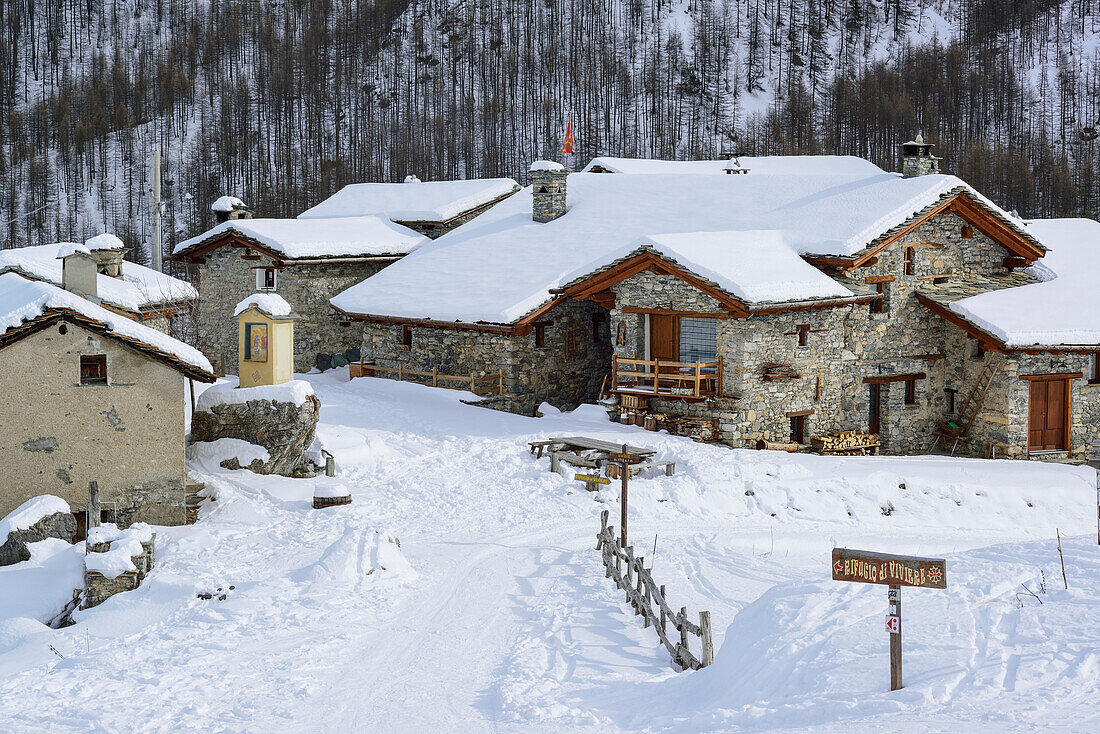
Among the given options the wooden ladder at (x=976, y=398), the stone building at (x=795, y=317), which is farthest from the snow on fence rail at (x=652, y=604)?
the wooden ladder at (x=976, y=398)

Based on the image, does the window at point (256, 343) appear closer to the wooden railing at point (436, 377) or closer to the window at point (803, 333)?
the wooden railing at point (436, 377)

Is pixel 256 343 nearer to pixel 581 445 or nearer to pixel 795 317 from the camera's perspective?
pixel 581 445

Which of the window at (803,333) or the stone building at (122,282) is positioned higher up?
the stone building at (122,282)

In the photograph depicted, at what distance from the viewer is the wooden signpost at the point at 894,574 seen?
29.1ft

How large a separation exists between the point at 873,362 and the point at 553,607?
14.8m

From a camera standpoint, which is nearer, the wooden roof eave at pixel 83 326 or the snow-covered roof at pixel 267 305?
the wooden roof eave at pixel 83 326

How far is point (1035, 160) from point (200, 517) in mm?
81877

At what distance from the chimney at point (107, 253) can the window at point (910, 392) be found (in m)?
21.0

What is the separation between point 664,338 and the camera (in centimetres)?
2575

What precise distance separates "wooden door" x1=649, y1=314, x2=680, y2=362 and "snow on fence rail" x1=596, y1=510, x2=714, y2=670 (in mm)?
9186

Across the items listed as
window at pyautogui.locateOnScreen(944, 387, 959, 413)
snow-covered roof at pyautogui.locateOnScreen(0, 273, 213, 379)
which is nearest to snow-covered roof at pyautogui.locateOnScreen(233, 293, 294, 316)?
snow-covered roof at pyautogui.locateOnScreen(0, 273, 213, 379)

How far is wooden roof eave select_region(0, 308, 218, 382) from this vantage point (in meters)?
17.0

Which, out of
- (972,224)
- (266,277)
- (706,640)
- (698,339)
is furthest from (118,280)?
(972,224)

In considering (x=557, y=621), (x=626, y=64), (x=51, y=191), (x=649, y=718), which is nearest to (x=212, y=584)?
(x=557, y=621)
